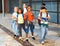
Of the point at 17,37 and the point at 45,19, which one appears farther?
the point at 17,37

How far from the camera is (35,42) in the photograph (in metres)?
11.0

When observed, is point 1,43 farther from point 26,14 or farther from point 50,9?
point 50,9

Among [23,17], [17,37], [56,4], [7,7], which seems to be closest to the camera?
[23,17]

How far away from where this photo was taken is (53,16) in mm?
19266

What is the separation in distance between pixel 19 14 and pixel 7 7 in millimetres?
20338

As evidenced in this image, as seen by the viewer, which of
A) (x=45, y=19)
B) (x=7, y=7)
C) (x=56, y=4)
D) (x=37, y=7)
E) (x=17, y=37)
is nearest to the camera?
(x=45, y=19)

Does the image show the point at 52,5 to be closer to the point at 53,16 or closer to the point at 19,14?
the point at 53,16

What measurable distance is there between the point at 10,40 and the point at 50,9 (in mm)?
8934

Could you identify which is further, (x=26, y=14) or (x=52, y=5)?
(x=52, y=5)

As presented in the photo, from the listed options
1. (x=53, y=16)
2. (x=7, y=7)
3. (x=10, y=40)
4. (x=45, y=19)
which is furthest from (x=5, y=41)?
(x=7, y=7)

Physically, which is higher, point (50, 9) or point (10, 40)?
point (50, 9)

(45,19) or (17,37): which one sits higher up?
(45,19)

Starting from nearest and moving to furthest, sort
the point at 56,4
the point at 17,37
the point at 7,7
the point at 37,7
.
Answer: the point at 17,37, the point at 56,4, the point at 37,7, the point at 7,7

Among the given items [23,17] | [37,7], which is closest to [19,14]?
[23,17]
